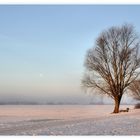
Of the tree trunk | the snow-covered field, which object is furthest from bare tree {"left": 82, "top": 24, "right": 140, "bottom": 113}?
the snow-covered field

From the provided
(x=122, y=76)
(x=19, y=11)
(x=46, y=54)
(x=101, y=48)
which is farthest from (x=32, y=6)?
(x=122, y=76)

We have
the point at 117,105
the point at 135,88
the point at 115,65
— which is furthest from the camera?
the point at 115,65

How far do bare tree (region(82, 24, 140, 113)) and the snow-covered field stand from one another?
0.72 feet

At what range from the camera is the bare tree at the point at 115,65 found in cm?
786

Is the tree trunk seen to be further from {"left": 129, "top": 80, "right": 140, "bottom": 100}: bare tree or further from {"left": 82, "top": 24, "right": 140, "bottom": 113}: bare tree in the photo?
{"left": 129, "top": 80, "right": 140, "bottom": 100}: bare tree

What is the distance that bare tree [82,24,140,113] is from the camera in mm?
7864

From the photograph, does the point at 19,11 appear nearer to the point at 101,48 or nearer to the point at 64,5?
the point at 64,5

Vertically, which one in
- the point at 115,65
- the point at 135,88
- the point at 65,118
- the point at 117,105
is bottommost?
the point at 65,118

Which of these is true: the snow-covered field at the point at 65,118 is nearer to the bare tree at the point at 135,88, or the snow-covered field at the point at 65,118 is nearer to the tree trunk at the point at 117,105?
the tree trunk at the point at 117,105

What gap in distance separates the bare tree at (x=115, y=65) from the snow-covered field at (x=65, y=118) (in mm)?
220

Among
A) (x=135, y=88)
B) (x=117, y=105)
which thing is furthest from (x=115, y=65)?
(x=117, y=105)

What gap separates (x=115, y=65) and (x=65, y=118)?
114 cm

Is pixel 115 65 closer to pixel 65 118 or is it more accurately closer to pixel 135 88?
pixel 135 88

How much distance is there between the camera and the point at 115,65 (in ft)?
26.2
